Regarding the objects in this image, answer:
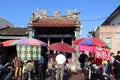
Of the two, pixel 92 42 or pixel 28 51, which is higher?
pixel 92 42

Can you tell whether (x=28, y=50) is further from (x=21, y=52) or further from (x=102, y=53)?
(x=102, y=53)

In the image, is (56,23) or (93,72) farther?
(56,23)

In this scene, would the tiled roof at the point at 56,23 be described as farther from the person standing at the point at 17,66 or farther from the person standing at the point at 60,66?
the person standing at the point at 60,66

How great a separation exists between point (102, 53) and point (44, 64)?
3353 millimetres

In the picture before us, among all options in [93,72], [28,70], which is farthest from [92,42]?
[28,70]

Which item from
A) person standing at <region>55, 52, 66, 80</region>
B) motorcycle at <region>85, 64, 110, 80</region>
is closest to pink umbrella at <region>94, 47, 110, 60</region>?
motorcycle at <region>85, 64, 110, 80</region>

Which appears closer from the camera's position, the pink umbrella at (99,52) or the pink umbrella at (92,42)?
the pink umbrella at (92,42)

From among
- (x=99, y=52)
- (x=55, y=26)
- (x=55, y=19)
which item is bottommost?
(x=99, y=52)

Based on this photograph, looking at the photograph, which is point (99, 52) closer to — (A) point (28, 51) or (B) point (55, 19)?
(A) point (28, 51)

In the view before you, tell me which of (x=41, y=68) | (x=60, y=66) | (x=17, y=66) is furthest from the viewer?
(x=17, y=66)

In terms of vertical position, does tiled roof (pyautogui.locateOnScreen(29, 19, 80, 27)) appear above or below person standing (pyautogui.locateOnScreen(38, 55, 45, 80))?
above

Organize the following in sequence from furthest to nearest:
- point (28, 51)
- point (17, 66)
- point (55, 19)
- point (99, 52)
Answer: point (55, 19) < point (17, 66) < point (28, 51) < point (99, 52)

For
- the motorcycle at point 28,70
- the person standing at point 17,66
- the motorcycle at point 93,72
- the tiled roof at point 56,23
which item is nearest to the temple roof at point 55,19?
the tiled roof at point 56,23

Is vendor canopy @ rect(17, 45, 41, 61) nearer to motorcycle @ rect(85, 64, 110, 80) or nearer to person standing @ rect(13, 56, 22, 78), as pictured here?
person standing @ rect(13, 56, 22, 78)
